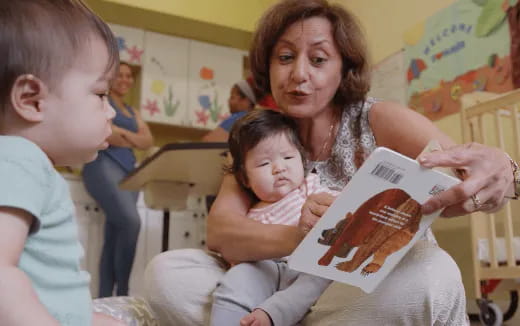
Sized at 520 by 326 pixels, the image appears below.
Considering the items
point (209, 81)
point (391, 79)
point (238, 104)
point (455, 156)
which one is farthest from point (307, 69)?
point (209, 81)

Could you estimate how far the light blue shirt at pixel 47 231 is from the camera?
21.6 inches

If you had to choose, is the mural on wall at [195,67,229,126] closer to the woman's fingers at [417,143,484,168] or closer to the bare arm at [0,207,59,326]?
the woman's fingers at [417,143,484,168]

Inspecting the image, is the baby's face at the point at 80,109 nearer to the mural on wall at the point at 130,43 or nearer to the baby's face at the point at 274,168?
the baby's face at the point at 274,168

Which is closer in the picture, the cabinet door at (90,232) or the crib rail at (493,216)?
the crib rail at (493,216)

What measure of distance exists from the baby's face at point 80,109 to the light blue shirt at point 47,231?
5cm

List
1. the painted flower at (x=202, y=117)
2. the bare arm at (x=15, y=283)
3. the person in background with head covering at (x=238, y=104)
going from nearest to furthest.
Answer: the bare arm at (x=15, y=283), the person in background with head covering at (x=238, y=104), the painted flower at (x=202, y=117)

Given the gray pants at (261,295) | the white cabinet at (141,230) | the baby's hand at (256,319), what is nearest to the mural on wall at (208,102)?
the white cabinet at (141,230)

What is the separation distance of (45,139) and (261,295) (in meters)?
0.53

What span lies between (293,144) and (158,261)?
0.37 metres

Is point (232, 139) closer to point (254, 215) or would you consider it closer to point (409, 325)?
point (254, 215)

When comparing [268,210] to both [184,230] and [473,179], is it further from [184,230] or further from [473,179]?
[184,230]

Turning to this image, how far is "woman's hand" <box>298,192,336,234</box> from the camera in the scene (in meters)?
0.91

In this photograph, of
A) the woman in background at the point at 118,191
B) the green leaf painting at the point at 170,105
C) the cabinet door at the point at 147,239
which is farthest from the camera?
the green leaf painting at the point at 170,105

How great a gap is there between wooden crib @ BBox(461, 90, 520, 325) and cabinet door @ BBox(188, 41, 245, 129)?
2.17m
